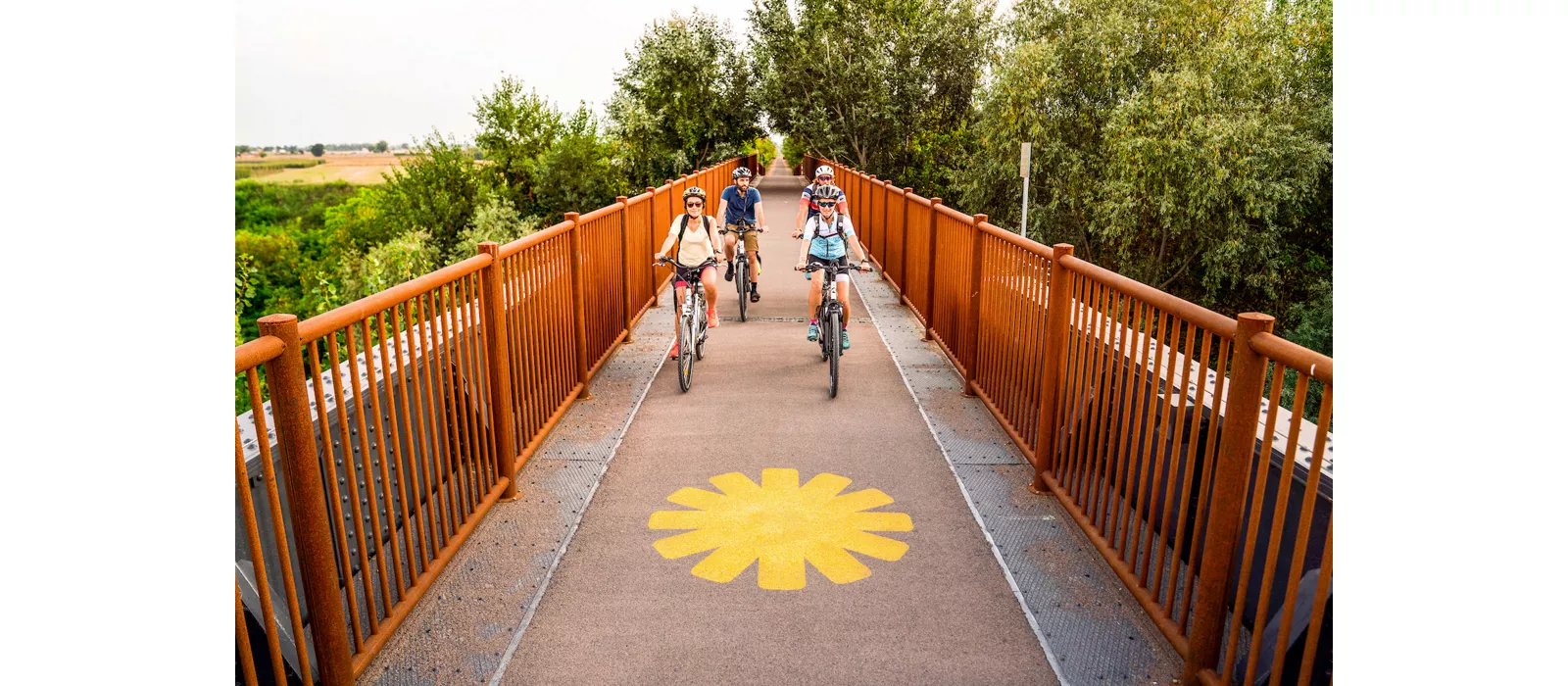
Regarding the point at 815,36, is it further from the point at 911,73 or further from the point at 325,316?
the point at 325,316

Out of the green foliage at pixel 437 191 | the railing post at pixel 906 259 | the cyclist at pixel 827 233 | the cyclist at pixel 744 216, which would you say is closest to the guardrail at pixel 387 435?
the cyclist at pixel 827 233

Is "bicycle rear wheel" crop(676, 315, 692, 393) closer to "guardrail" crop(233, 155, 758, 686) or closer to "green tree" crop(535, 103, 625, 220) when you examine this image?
"guardrail" crop(233, 155, 758, 686)

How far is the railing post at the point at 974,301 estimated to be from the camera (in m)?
7.57

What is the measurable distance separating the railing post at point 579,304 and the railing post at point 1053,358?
3.38 m

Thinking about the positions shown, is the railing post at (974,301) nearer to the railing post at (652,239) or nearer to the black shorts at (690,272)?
the black shorts at (690,272)

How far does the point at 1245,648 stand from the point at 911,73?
39.2m

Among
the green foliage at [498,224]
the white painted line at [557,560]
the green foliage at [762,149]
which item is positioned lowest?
the green foliage at [498,224]

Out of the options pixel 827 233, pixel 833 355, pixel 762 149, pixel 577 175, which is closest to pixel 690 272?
pixel 827 233

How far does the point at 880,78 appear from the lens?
41.0 metres

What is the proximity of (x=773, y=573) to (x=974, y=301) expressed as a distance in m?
3.67

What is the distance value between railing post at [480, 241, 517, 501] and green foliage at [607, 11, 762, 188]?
132 ft

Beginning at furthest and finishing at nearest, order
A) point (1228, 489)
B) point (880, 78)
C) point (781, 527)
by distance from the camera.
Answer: point (880, 78), point (781, 527), point (1228, 489)

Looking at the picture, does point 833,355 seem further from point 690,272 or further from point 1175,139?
point 1175,139

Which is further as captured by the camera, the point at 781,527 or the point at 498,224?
the point at 498,224
